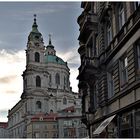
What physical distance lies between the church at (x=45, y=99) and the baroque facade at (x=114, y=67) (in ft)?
176

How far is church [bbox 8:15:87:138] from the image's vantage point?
8281cm

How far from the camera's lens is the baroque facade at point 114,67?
15.4 metres

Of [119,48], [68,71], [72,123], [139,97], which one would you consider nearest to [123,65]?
[119,48]

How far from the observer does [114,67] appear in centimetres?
1906

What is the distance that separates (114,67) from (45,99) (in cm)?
7385

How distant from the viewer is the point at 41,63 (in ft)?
309

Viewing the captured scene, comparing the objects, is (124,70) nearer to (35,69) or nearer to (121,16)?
(121,16)

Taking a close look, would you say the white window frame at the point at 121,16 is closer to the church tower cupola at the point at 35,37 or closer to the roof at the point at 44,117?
the roof at the point at 44,117

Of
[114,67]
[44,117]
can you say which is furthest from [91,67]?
[44,117]

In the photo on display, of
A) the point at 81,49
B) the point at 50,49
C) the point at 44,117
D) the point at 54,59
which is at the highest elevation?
the point at 50,49

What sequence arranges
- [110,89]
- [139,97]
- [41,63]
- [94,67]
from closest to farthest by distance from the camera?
[139,97] → [110,89] → [94,67] → [41,63]

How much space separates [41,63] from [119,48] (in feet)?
253

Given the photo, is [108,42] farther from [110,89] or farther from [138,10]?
[138,10]

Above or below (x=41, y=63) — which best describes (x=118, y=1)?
below
